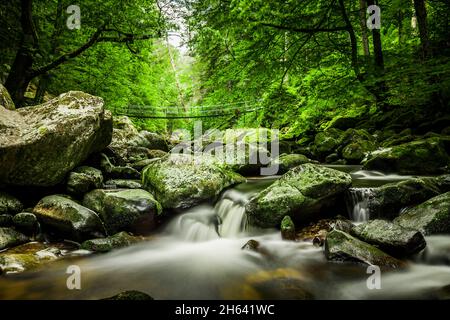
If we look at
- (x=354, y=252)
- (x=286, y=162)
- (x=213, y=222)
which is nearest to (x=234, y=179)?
(x=213, y=222)

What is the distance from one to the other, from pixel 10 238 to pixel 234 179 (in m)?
4.95

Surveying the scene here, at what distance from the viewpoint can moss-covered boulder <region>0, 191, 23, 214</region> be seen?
5.08m

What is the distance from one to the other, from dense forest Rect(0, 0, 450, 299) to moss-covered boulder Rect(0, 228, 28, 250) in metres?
0.02

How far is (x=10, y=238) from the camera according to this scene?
183 inches

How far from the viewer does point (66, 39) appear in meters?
7.95

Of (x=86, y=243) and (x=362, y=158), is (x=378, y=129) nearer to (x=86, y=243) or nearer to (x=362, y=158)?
(x=362, y=158)

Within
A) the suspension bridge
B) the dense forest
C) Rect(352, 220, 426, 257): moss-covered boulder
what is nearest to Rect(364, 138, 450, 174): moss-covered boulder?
the dense forest

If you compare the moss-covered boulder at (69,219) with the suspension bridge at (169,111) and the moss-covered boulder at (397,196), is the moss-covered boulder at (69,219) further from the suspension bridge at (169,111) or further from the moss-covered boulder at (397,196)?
the suspension bridge at (169,111)

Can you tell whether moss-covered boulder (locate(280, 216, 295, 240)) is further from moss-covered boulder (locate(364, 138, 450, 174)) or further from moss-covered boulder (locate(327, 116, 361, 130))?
moss-covered boulder (locate(327, 116, 361, 130))

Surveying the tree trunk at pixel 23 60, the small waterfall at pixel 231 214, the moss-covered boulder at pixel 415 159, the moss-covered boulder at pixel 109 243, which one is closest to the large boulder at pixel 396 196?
the moss-covered boulder at pixel 415 159

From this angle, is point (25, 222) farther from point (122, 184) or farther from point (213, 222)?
point (213, 222)

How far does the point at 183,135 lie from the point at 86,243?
2392 centimetres

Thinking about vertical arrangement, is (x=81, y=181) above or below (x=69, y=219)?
above

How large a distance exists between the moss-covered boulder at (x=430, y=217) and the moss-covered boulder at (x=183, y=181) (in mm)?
3856
